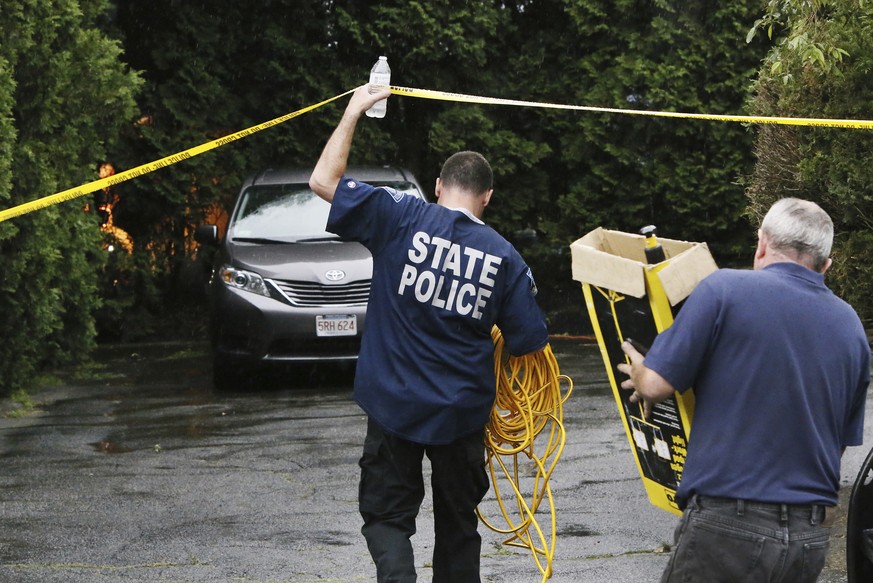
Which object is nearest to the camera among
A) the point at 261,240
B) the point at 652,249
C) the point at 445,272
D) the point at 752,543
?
the point at 752,543

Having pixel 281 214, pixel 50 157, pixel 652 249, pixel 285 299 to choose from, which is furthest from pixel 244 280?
pixel 652 249

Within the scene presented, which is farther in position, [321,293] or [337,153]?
[321,293]

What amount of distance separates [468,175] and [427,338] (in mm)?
662

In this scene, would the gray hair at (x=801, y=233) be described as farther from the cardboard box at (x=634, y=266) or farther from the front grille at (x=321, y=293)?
the front grille at (x=321, y=293)

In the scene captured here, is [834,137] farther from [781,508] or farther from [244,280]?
[244,280]

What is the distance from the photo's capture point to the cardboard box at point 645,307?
4078 mm

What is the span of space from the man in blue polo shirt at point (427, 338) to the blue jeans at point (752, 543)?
1.32 meters

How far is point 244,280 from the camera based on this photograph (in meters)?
10.6

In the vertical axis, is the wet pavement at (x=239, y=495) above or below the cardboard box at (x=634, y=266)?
below

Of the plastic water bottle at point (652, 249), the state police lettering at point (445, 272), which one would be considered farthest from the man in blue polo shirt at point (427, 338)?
the plastic water bottle at point (652, 249)

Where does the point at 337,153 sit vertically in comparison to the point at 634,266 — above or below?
above

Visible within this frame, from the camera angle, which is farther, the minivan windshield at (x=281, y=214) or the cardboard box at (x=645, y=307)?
the minivan windshield at (x=281, y=214)

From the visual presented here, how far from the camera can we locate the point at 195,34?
14.6 metres

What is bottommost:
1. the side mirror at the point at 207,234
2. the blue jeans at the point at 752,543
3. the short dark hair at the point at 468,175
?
the side mirror at the point at 207,234
